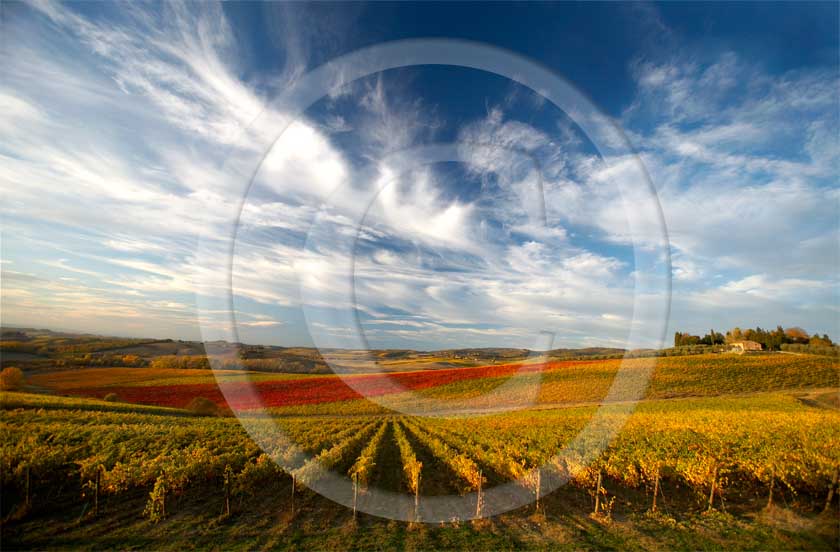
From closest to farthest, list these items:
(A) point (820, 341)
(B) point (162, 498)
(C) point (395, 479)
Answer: (B) point (162, 498), (C) point (395, 479), (A) point (820, 341)

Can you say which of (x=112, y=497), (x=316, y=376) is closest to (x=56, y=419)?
(x=112, y=497)

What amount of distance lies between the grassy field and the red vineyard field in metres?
1.96

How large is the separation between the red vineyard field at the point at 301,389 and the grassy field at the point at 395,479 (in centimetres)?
196

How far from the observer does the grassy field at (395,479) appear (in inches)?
370

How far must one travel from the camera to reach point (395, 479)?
45.9 feet

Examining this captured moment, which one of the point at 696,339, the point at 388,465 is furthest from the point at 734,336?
the point at 388,465

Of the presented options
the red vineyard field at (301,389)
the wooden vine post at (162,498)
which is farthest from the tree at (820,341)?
the wooden vine post at (162,498)

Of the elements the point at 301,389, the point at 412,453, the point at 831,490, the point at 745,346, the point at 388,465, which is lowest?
the point at 388,465

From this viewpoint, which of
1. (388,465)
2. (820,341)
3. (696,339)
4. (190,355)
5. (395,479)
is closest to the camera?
(395,479)

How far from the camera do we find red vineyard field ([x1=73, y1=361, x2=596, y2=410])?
24984 mm

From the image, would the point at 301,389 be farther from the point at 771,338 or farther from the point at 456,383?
the point at 771,338

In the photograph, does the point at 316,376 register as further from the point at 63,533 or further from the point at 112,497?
the point at 63,533

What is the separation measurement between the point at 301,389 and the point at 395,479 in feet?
74.6

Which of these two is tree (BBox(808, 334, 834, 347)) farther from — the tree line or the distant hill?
the distant hill
